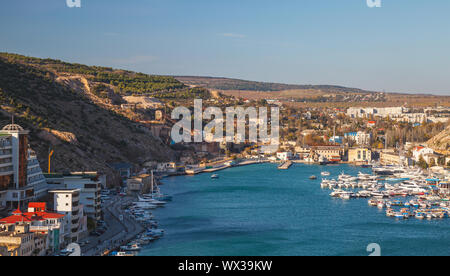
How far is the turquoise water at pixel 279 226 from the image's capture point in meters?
8.98

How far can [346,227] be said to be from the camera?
1103 cm

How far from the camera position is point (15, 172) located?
9117mm

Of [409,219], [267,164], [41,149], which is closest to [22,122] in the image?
[41,149]

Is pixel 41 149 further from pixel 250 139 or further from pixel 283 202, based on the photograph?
pixel 250 139

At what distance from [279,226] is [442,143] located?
20.1m

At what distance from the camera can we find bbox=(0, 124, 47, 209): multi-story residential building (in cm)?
888

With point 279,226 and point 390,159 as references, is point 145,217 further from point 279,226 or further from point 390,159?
point 390,159

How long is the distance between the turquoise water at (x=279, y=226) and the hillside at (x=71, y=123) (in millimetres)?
2958

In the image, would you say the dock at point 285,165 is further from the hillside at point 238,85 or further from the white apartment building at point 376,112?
the hillside at point 238,85

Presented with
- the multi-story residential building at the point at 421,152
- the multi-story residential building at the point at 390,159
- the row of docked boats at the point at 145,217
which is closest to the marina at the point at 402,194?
the multi-story residential building at the point at 390,159

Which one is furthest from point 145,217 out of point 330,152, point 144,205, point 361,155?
point 330,152

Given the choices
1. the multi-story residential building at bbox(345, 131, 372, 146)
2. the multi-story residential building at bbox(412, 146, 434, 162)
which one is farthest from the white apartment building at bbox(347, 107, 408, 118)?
the multi-story residential building at bbox(412, 146, 434, 162)

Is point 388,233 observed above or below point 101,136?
below
